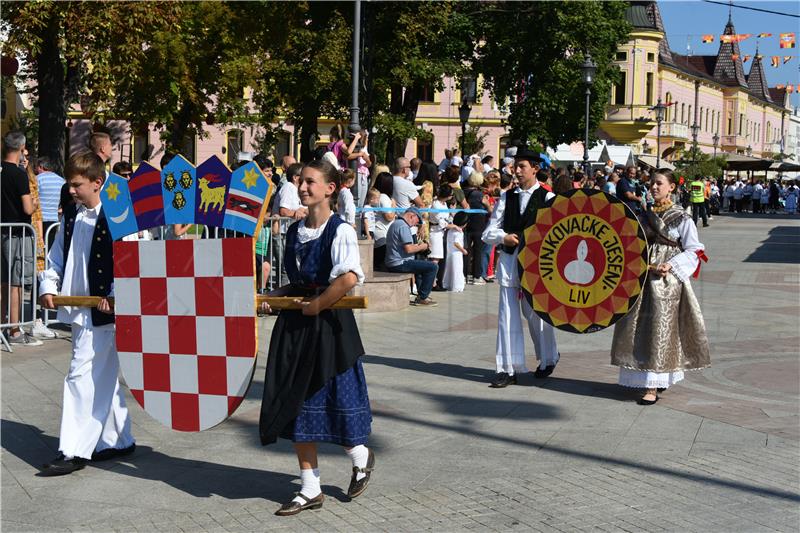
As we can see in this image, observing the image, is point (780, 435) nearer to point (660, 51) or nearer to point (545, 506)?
point (545, 506)

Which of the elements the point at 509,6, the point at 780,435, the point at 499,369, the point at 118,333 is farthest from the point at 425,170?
the point at 509,6

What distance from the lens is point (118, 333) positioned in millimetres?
5895

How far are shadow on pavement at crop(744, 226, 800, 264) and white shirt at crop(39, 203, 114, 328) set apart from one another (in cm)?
1921

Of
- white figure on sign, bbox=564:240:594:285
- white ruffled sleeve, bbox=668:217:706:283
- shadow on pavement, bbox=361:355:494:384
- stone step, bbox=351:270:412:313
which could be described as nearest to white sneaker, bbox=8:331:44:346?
shadow on pavement, bbox=361:355:494:384

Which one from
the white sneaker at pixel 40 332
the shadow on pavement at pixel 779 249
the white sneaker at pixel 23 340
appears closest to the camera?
the white sneaker at pixel 23 340

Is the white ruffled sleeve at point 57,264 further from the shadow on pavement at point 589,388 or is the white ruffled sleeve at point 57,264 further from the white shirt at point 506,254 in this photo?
the shadow on pavement at point 589,388

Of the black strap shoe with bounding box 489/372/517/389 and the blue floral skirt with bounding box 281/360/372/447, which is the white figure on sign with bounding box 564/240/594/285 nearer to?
the black strap shoe with bounding box 489/372/517/389

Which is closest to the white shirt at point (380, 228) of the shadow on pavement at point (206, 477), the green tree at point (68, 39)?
the green tree at point (68, 39)

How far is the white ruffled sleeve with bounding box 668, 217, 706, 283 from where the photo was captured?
8578mm

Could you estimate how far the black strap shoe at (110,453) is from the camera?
6688 mm

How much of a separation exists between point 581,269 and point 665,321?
2.70 ft

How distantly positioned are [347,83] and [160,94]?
538cm

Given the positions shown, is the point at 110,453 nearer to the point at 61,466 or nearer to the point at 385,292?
the point at 61,466

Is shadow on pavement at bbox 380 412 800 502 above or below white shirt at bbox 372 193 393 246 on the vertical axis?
below
